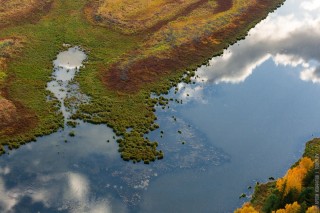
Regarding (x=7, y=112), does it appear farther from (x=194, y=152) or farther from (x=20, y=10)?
(x=20, y=10)

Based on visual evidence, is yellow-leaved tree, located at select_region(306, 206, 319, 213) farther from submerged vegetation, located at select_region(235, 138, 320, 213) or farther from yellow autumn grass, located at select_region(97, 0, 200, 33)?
yellow autumn grass, located at select_region(97, 0, 200, 33)

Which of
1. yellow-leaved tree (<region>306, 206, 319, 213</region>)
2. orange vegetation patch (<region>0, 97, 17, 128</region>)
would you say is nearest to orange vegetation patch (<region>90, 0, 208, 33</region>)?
orange vegetation patch (<region>0, 97, 17, 128</region>)

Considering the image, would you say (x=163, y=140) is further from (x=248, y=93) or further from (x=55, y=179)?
(x=248, y=93)

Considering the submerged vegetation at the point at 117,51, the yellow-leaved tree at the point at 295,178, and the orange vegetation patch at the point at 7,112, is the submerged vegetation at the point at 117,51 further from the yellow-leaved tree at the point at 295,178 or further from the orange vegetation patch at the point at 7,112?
the yellow-leaved tree at the point at 295,178

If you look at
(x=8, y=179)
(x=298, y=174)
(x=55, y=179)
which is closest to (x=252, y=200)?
(x=298, y=174)

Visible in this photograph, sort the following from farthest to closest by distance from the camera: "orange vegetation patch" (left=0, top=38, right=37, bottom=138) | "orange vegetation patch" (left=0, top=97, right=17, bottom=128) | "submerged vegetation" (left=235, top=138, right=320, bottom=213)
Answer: "orange vegetation patch" (left=0, top=97, right=17, bottom=128), "orange vegetation patch" (left=0, top=38, right=37, bottom=138), "submerged vegetation" (left=235, top=138, right=320, bottom=213)

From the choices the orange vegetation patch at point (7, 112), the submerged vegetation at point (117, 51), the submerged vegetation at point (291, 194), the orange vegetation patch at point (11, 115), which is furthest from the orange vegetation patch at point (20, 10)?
the submerged vegetation at point (291, 194)
